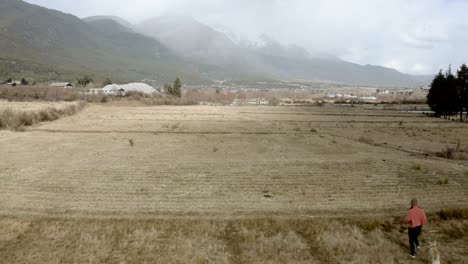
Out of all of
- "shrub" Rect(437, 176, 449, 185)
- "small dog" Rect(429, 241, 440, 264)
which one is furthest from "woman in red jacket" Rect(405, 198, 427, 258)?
"shrub" Rect(437, 176, 449, 185)

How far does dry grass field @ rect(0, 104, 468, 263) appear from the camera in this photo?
13109 mm

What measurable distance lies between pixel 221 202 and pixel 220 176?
4.67 metres

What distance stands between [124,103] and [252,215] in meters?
98.3

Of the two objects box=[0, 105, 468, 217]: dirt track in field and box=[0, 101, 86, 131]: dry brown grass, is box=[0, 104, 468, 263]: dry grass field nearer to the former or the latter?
box=[0, 105, 468, 217]: dirt track in field

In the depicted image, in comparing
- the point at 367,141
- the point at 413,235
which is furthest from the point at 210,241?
the point at 367,141

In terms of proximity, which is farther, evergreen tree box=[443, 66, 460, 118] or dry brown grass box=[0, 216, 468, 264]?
evergreen tree box=[443, 66, 460, 118]

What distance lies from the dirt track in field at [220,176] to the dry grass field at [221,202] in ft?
0.27

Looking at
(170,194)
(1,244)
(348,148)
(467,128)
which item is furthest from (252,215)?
(467,128)

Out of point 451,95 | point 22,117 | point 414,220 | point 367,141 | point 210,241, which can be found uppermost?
point 451,95

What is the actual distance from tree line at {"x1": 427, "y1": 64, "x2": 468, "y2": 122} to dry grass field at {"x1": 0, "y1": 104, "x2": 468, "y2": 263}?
43.5 metres

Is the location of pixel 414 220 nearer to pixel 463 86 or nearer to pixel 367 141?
pixel 367 141

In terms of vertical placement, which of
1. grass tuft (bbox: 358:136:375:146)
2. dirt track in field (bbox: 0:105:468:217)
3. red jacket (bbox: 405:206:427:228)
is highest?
red jacket (bbox: 405:206:427:228)

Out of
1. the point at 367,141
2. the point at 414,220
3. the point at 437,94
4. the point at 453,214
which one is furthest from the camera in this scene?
the point at 437,94

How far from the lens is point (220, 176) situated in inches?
887
